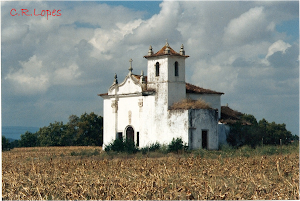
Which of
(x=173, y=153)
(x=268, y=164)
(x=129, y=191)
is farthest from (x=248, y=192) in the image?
(x=173, y=153)

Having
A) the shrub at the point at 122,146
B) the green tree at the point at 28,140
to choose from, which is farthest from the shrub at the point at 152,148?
the green tree at the point at 28,140

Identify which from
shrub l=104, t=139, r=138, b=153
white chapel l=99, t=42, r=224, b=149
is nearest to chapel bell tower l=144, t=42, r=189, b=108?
white chapel l=99, t=42, r=224, b=149

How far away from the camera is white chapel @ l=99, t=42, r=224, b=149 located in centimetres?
3550

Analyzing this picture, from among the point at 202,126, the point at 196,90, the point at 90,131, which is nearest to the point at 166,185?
the point at 202,126

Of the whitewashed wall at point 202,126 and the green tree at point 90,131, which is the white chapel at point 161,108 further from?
the green tree at point 90,131

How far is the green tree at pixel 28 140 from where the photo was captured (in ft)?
198

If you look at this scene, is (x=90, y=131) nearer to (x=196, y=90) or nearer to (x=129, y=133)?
(x=129, y=133)

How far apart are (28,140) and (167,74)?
30024 millimetres

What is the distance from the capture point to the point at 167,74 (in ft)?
121

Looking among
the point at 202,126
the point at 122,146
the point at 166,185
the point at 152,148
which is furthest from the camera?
the point at 122,146

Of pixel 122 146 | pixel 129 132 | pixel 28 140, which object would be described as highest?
pixel 129 132

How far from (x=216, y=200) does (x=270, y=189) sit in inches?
97.4

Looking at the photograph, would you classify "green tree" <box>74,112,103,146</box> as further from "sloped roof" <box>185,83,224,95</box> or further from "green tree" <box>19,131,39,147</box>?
"sloped roof" <box>185,83,224,95</box>

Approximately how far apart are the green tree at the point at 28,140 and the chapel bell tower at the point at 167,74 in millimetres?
27129
